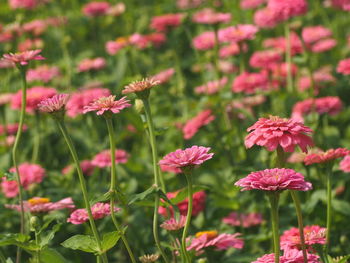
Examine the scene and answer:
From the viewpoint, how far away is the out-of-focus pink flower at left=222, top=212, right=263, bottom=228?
8.86 feet

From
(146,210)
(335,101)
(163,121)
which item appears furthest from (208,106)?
(146,210)

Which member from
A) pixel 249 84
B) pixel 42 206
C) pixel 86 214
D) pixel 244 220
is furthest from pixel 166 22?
pixel 86 214

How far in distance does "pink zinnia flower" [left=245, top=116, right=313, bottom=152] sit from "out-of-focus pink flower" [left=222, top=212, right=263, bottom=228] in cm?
97

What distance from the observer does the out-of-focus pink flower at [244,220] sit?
8.86 ft

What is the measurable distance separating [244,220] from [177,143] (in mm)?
756

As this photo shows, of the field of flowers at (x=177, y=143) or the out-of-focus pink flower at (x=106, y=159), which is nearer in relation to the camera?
the field of flowers at (x=177, y=143)

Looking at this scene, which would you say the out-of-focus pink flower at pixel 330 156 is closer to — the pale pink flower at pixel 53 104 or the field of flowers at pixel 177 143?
the field of flowers at pixel 177 143

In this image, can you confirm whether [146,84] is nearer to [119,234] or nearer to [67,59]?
[119,234]

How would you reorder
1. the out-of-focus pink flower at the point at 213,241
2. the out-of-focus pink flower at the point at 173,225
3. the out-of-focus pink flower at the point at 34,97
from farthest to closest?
1. the out-of-focus pink flower at the point at 34,97
2. the out-of-focus pink flower at the point at 213,241
3. the out-of-focus pink flower at the point at 173,225

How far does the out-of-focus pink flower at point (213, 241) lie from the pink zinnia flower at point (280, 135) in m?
0.50

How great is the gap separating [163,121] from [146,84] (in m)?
1.79

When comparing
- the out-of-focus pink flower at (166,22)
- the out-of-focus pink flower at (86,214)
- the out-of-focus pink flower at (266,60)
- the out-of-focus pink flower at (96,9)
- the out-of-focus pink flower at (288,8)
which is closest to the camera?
the out-of-focus pink flower at (86,214)

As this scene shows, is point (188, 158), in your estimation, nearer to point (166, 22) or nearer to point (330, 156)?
point (330, 156)

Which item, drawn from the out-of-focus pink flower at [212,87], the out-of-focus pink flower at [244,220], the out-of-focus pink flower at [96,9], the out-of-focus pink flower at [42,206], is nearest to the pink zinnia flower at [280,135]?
the out-of-focus pink flower at [42,206]
